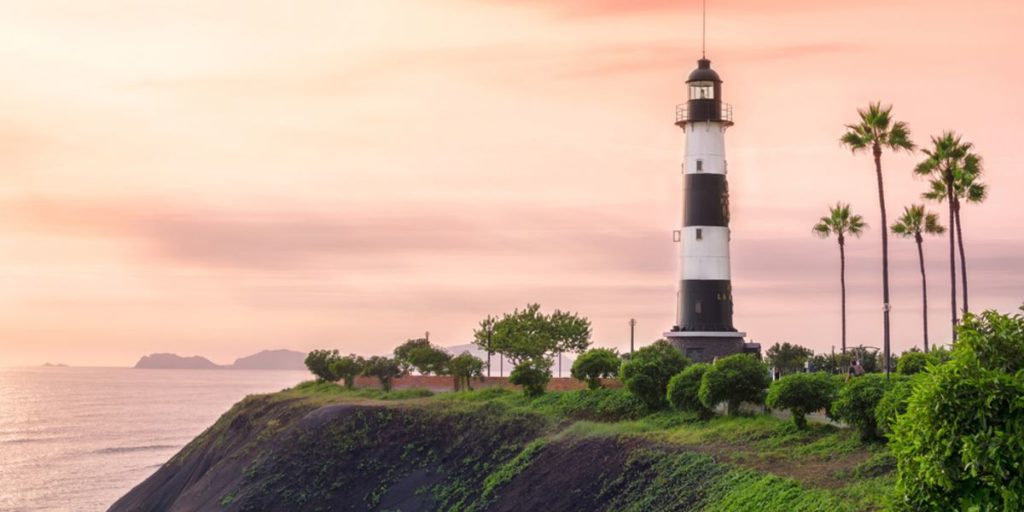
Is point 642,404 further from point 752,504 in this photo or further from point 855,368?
point 752,504

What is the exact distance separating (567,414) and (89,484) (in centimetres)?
5503

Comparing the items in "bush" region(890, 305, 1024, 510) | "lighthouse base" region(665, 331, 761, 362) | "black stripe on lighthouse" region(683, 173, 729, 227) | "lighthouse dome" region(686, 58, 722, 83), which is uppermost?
"lighthouse dome" region(686, 58, 722, 83)

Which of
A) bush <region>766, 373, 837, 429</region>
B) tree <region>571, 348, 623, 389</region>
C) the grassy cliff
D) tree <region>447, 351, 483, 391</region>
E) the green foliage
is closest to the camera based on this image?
the grassy cliff

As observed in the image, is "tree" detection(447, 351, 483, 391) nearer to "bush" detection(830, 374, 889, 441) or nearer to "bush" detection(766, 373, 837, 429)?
"bush" detection(766, 373, 837, 429)

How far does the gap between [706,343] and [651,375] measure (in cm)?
1423

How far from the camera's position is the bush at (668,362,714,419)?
50281mm

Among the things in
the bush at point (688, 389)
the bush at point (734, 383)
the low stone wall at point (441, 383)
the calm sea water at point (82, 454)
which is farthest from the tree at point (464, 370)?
the bush at point (734, 383)

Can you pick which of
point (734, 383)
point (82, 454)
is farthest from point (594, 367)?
point (82, 454)

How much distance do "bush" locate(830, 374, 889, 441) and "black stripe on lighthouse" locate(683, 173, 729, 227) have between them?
98.5 ft

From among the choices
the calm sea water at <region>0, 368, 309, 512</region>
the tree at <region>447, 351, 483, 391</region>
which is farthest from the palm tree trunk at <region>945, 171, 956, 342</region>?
the calm sea water at <region>0, 368, 309, 512</region>

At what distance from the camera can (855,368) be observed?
61.3 metres

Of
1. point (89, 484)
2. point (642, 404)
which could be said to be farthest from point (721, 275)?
point (89, 484)

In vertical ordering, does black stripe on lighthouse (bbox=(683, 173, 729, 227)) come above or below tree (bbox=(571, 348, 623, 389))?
above

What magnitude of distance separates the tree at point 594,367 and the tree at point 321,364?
3372 centimetres
